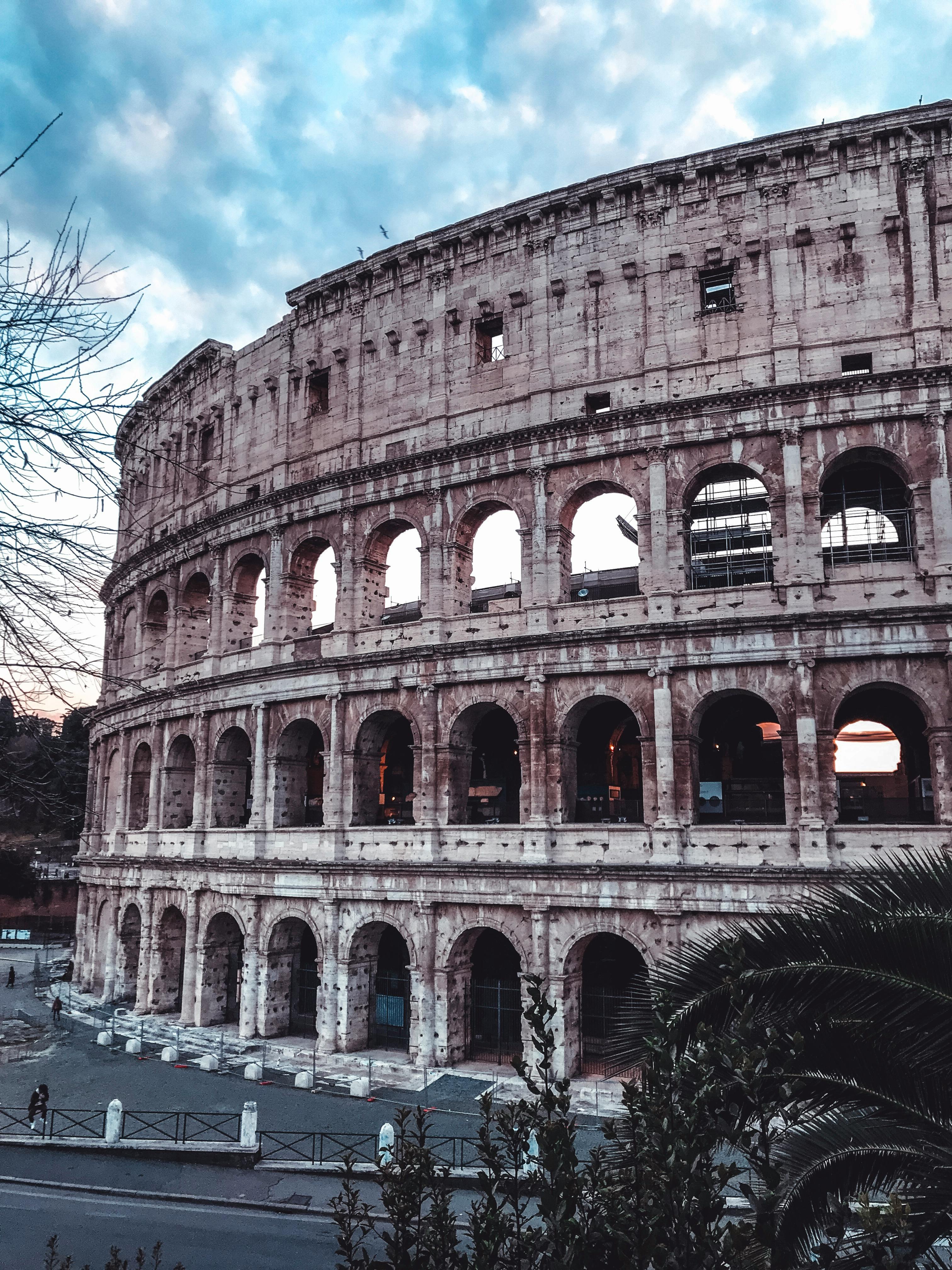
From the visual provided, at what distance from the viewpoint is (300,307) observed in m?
29.7

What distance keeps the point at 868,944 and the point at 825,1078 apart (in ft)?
3.55

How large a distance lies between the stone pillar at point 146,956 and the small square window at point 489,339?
1897cm

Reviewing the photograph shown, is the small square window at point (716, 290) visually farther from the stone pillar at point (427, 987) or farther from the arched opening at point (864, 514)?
the stone pillar at point (427, 987)

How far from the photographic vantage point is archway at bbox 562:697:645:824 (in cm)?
2558

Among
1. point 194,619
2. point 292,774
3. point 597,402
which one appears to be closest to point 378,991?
point 292,774

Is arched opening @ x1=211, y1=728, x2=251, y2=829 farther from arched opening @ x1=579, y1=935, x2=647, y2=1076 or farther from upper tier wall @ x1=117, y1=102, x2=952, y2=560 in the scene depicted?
arched opening @ x1=579, y1=935, x2=647, y2=1076

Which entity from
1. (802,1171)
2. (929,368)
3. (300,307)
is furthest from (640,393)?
(802,1171)

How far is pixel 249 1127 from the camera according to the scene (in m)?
17.7

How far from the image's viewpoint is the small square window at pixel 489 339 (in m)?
26.2

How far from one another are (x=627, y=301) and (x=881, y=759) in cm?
1264

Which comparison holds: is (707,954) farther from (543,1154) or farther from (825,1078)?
(543,1154)

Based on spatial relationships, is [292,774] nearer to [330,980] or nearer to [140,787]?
[330,980]

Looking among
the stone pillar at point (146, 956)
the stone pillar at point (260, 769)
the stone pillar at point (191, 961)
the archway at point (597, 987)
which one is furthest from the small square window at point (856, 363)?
the stone pillar at point (146, 956)

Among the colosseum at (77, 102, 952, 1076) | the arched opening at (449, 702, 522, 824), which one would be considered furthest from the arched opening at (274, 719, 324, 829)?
the arched opening at (449, 702, 522, 824)
